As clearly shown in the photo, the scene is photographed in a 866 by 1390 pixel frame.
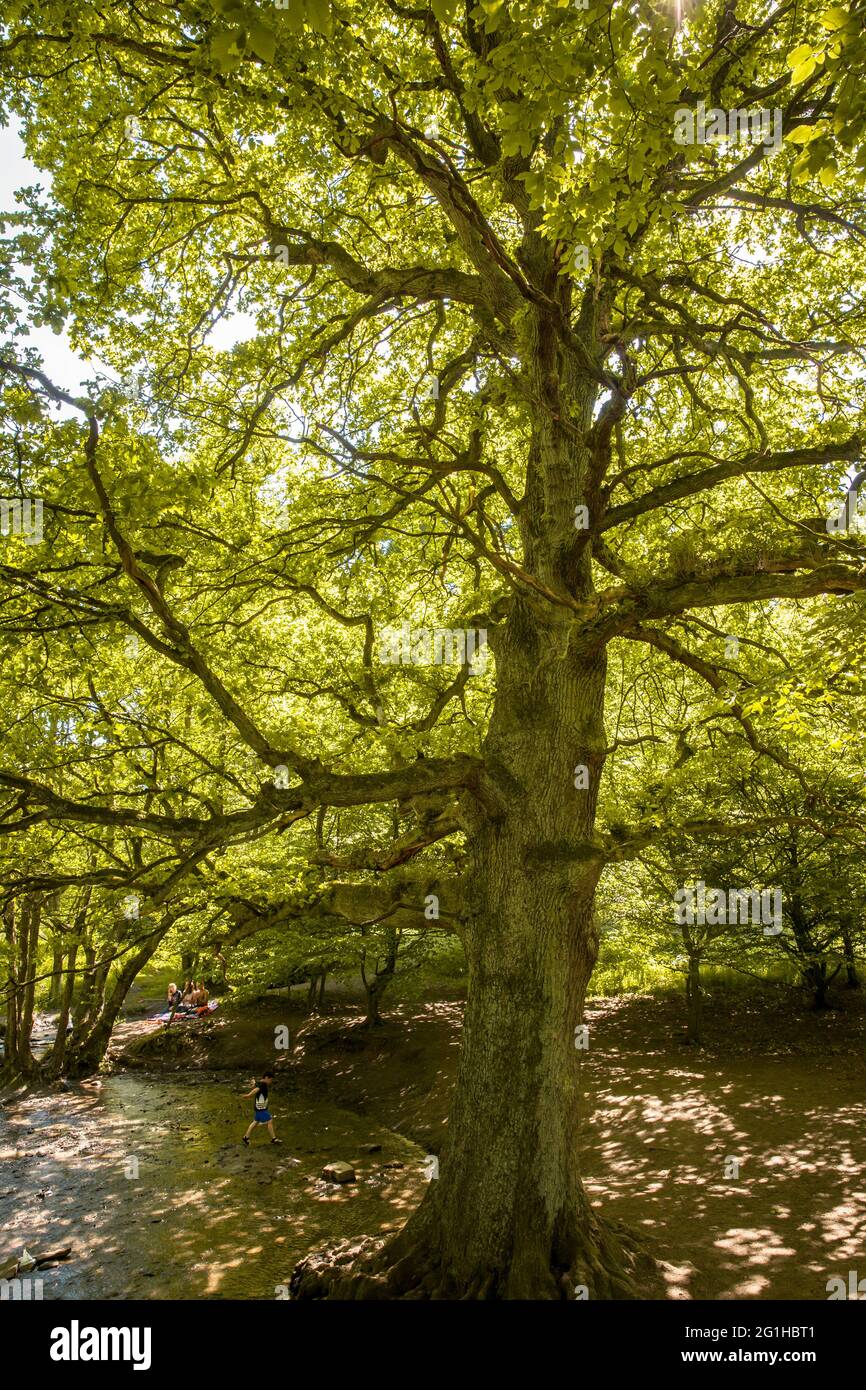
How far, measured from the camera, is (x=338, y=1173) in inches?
456

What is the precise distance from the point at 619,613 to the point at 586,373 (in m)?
2.72

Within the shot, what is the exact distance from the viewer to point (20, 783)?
555 cm

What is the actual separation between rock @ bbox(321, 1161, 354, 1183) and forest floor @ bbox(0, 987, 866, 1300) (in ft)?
0.81

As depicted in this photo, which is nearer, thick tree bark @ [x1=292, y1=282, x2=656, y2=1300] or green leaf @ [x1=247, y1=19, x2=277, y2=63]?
green leaf @ [x1=247, y1=19, x2=277, y2=63]

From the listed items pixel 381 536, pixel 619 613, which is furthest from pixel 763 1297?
pixel 381 536

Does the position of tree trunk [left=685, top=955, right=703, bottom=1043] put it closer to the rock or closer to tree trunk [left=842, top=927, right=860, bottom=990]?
tree trunk [left=842, top=927, right=860, bottom=990]

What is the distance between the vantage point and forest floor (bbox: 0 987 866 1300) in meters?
7.90

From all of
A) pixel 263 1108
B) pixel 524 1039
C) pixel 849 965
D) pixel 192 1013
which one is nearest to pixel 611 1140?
pixel 263 1108

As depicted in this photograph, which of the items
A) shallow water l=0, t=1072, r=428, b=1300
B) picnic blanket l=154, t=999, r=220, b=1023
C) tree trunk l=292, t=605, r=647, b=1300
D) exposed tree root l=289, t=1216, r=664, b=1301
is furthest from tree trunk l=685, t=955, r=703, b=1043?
picnic blanket l=154, t=999, r=220, b=1023

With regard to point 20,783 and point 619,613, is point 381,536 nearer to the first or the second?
point 619,613

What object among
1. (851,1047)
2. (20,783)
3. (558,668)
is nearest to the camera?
(20,783)

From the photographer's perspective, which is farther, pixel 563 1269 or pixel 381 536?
pixel 381 536

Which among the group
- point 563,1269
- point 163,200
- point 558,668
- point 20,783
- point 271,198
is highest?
point 271,198

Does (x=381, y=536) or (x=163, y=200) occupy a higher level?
(x=163, y=200)
